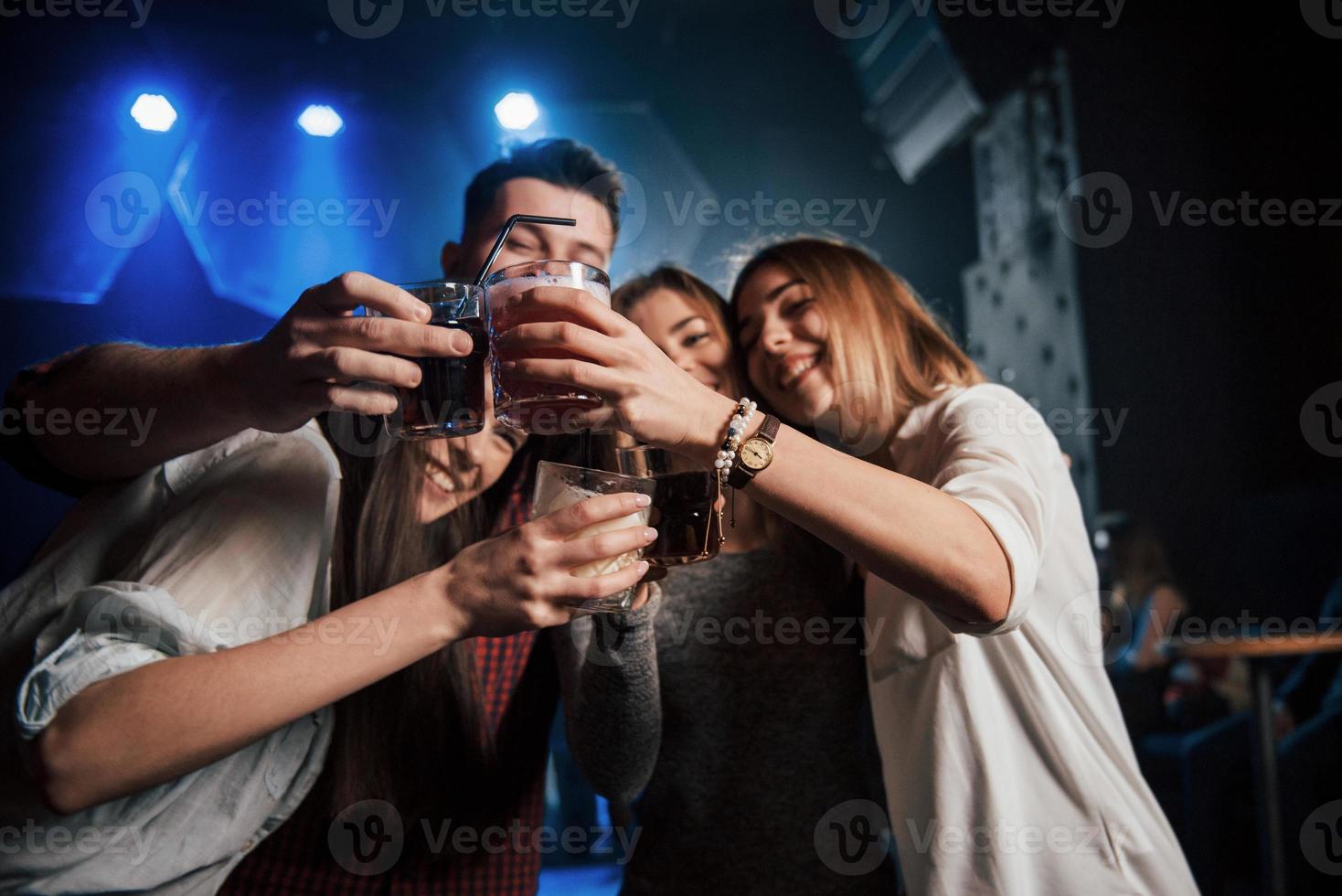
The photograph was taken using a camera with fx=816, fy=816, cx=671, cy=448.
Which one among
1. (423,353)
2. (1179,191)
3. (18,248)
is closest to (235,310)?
(18,248)

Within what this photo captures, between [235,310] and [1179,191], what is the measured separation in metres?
4.83

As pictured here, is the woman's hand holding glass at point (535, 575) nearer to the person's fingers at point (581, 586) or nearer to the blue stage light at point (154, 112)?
the person's fingers at point (581, 586)

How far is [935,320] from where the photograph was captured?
1.69 metres

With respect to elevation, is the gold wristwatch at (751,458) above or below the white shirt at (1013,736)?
above

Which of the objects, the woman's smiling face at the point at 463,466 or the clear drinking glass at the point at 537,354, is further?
the woman's smiling face at the point at 463,466

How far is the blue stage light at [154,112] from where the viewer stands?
91.4 inches

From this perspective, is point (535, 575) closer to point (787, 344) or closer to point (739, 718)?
point (739, 718)

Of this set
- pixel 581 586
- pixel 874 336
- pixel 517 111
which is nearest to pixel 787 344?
pixel 874 336

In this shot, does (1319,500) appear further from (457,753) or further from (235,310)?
(235,310)

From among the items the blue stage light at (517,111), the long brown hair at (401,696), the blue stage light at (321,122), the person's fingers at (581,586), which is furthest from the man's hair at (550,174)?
the blue stage light at (517,111)

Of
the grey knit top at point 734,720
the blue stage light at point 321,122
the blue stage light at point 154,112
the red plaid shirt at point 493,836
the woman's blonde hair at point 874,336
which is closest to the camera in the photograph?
the red plaid shirt at point 493,836

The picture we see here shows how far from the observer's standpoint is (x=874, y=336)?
5.16 feet

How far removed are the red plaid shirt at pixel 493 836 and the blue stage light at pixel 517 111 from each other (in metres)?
1.95

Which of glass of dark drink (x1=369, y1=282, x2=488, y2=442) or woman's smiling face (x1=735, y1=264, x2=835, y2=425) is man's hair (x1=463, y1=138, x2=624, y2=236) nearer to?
woman's smiling face (x1=735, y1=264, x2=835, y2=425)
